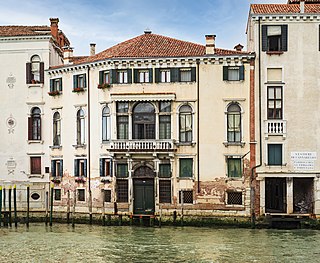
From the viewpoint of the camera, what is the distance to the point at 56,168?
29.4 m

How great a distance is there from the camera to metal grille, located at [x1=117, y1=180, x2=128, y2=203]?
27047 millimetres

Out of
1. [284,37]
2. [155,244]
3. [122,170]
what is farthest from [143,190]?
[284,37]

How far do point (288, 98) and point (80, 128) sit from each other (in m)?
9.31

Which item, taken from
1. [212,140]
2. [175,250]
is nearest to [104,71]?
[212,140]

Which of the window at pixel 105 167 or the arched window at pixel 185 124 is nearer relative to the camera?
the arched window at pixel 185 124

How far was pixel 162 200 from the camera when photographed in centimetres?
2688

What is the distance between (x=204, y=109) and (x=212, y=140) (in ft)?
4.41

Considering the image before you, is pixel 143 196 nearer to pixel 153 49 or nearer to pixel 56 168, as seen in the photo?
pixel 56 168

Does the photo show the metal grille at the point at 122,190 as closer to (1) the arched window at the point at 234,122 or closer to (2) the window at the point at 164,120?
(2) the window at the point at 164,120

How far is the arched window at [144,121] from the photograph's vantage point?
88.4 feet

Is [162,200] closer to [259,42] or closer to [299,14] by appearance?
[259,42]

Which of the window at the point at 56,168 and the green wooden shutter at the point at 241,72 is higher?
the green wooden shutter at the point at 241,72

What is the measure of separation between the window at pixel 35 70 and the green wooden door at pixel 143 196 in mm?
7122

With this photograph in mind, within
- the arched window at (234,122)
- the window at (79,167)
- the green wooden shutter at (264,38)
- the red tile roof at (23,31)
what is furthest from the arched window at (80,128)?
the green wooden shutter at (264,38)
